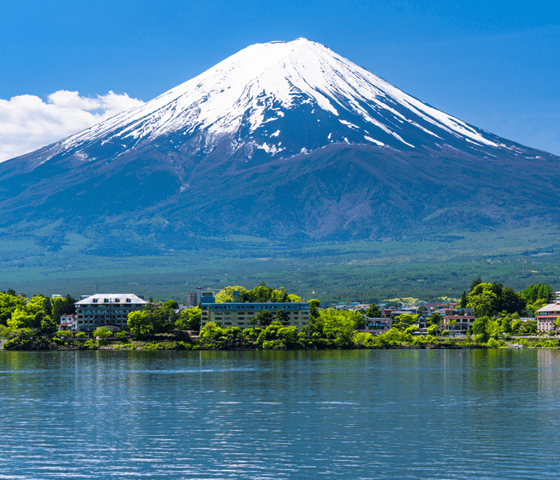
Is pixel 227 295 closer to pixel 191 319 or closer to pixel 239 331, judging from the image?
pixel 191 319

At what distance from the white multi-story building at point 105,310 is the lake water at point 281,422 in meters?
34.4

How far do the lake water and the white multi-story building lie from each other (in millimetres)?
34432

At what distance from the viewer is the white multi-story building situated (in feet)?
300

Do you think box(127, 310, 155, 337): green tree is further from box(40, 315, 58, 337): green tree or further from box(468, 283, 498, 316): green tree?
box(468, 283, 498, 316): green tree

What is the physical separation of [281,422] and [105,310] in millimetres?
63465

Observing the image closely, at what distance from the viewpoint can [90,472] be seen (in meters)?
23.6

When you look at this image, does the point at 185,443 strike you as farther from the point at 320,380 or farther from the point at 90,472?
the point at 320,380

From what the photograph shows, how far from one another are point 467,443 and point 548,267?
161m

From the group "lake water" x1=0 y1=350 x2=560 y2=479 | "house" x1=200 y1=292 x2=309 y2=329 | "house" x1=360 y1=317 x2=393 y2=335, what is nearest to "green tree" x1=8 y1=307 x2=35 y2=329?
"house" x1=200 y1=292 x2=309 y2=329

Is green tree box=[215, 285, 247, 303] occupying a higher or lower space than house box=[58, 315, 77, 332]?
higher

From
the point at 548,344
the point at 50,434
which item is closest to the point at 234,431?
the point at 50,434

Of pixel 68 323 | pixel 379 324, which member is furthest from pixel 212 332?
pixel 379 324

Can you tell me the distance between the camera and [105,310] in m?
92.4

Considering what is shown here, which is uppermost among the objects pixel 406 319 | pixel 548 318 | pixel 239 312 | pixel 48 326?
pixel 239 312
